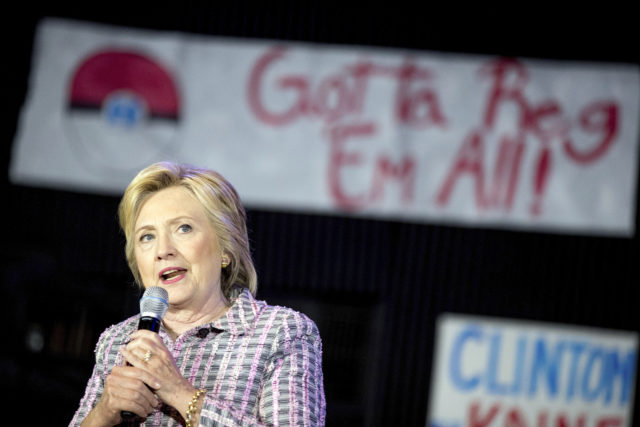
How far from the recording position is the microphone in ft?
5.11

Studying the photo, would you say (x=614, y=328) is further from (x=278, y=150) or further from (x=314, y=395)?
(x=314, y=395)

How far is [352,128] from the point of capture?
5082 millimetres

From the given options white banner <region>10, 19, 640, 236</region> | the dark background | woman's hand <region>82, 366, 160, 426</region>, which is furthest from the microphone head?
the dark background

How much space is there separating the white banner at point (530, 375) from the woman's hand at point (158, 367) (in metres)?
3.70

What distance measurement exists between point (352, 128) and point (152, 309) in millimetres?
3604

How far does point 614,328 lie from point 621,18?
1920 millimetres

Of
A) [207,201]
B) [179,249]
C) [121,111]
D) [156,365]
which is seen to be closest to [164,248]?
[179,249]

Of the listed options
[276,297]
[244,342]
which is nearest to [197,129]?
[276,297]

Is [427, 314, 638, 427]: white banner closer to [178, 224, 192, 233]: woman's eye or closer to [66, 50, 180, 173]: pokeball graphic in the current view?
[66, 50, 180, 173]: pokeball graphic

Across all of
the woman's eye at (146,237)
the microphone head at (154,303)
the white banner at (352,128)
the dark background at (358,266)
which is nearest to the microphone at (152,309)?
the microphone head at (154,303)

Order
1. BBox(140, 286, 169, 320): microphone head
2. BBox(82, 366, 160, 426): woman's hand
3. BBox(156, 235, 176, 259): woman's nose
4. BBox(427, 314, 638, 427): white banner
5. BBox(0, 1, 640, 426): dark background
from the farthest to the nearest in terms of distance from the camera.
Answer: BBox(0, 1, 640, 426): dark background, BBox(427, 314, 638, 427): white banner, BBox(156, 235, 176, 259): woman's nose, BBox(140, 286, 169, 320): microphone head, BBox(82, 366, 160, 426): woman's hand

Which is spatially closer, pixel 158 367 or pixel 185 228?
pixel 158 367

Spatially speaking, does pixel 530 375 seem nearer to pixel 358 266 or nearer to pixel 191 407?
pixel 358 266

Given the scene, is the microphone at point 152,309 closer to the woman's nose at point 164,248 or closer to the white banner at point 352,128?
the woman's nose at point 164,248
